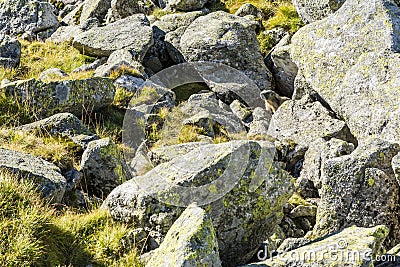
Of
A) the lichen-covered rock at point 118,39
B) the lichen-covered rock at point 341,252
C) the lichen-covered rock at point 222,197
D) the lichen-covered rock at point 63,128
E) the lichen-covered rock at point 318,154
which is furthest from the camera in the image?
the lichen-covered rock at point 118,39

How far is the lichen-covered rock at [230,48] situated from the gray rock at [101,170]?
814cm

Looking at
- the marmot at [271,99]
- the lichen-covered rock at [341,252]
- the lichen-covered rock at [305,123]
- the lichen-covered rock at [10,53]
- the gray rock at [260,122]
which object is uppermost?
the lichen-covered rock at [341,252]

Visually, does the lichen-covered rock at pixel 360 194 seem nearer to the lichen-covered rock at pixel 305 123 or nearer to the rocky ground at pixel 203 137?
the rocky ground at pixel 203 137

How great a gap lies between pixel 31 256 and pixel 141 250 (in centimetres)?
184

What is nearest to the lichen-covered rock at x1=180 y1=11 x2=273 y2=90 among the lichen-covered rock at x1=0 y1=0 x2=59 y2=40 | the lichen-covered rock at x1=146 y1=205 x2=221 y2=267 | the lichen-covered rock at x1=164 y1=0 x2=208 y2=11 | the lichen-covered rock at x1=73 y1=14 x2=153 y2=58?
the lichen-covered rock at x1=73 y1=14 x2=153 y2=58

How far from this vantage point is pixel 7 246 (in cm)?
737

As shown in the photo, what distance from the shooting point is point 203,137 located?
1384 centimetres

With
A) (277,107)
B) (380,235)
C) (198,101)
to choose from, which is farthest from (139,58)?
(380,235)

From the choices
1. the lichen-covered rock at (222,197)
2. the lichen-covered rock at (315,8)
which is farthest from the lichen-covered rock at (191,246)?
the lichen-covered rock at (315,8)

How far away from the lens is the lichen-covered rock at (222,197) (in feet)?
27.2

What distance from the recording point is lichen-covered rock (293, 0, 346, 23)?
17578 millimetres

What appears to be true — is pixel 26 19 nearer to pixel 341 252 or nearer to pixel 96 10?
pixel 96 10

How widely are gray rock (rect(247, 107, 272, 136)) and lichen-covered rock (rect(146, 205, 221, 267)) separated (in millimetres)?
7831

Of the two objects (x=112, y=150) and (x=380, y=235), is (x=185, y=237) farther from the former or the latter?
(x=112, y=150)
